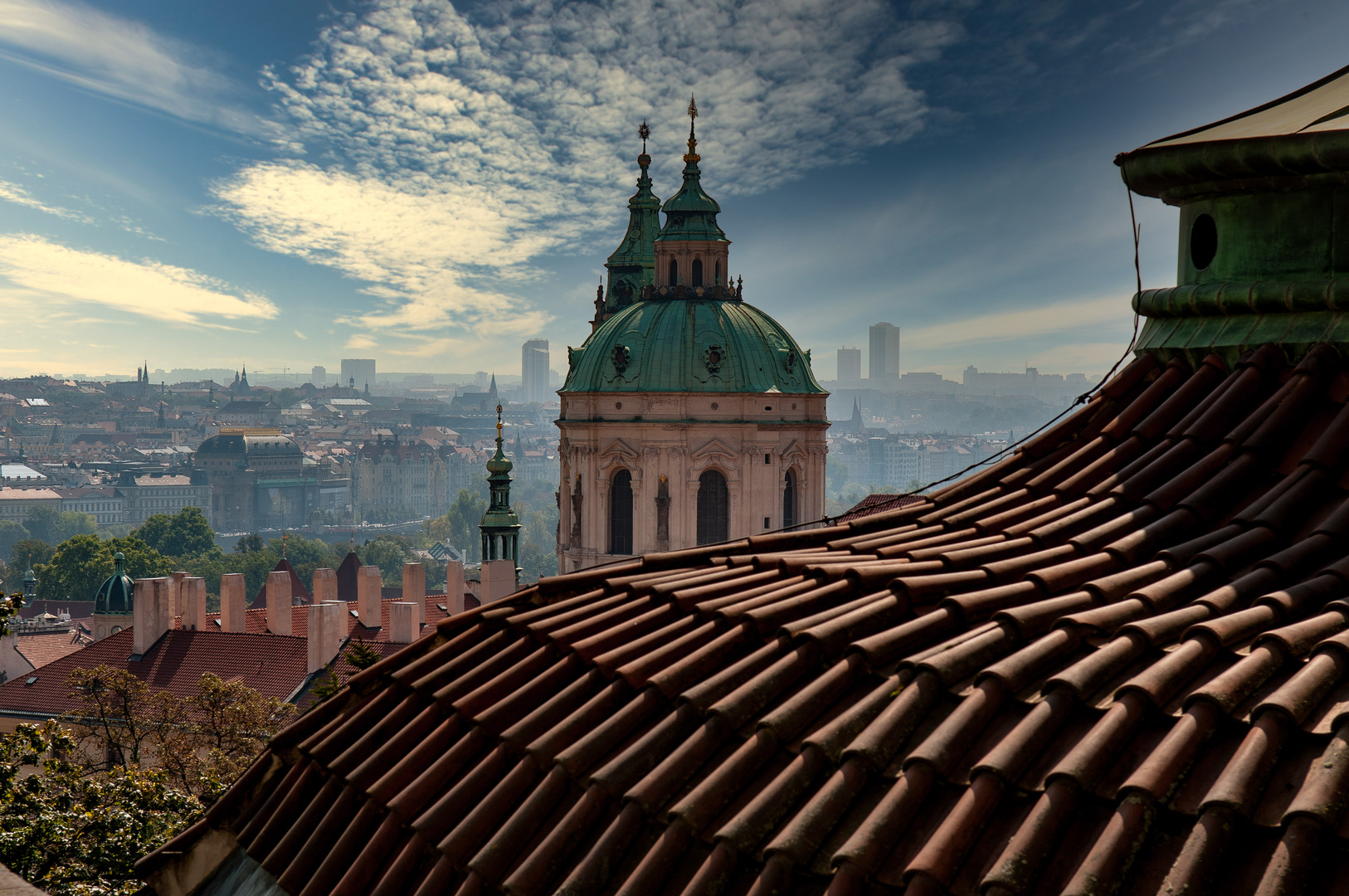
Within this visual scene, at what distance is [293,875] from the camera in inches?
193

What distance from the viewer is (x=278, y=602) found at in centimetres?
3850

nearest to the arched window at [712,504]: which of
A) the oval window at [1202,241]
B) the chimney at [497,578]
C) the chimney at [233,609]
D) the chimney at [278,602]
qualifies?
the chimney at [497,578]

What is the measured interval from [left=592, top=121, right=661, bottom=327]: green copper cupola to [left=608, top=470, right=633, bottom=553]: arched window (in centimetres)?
1401

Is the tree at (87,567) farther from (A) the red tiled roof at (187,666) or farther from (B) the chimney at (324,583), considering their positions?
(A) the red tiled roof at (187,666)

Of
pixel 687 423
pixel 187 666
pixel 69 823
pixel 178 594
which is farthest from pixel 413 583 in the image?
pixel 69 823

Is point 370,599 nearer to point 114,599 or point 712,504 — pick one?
point 114,599

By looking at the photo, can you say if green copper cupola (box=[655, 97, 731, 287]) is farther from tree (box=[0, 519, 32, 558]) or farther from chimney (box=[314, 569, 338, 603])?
tree (box=[0, 519, 32, 558])

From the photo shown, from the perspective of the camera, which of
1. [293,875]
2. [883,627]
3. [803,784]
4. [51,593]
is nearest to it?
[803,784]

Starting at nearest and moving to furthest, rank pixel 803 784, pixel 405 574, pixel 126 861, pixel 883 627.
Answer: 1. pixel 803 784
2. pixel 883 627
3. pixel 126 861
4. pixel 405 574

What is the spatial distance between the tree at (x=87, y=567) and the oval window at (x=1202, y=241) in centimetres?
8371

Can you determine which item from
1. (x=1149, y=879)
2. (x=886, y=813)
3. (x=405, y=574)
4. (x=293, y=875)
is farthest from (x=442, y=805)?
(x=405, y=574)

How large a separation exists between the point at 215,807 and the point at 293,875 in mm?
993

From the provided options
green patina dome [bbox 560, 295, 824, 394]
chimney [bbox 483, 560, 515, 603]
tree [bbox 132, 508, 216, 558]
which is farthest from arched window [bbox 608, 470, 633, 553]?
tree [bbox 132, 508, 216, 558]

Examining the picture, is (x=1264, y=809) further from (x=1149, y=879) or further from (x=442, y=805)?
(x=442, y=805)
